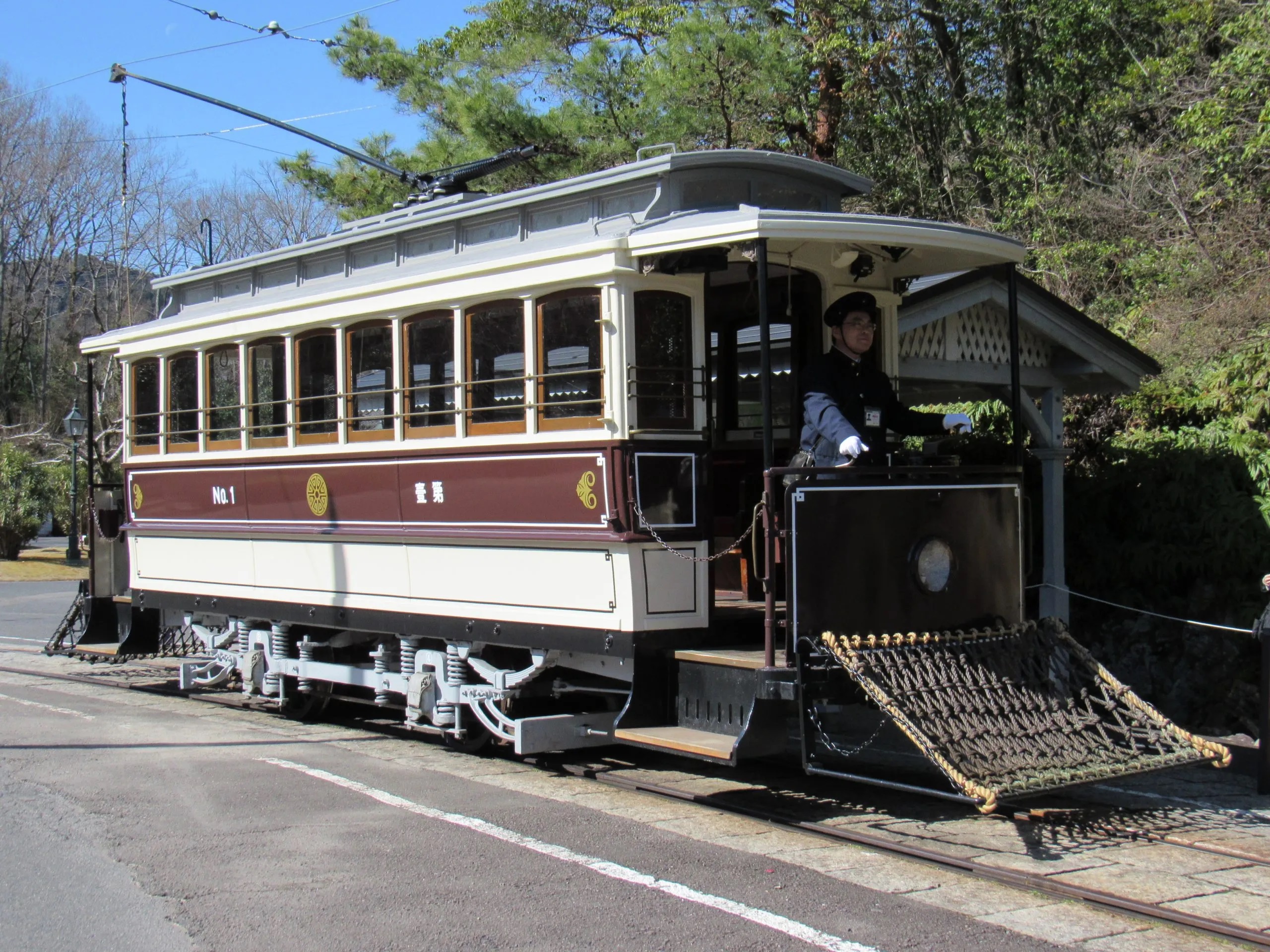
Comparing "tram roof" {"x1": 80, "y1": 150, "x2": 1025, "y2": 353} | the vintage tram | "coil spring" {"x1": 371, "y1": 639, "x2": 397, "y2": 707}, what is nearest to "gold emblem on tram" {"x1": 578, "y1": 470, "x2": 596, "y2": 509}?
the vintage tram

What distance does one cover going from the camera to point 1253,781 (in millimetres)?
7660

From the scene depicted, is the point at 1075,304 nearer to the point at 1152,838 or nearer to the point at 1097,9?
the point at 1097,9

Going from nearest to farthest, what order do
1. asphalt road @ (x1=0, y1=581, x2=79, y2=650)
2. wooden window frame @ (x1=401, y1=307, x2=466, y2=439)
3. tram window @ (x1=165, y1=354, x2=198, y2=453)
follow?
wooden window frame @ (x1=401, y1=307, x2=466, y2=439) < tram window @ (x1=165, y1=354, x2=198, y2=453) < asphalt road @ (x1=0, y1=581, x2=79, y2=650)

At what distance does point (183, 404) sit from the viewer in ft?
34.4

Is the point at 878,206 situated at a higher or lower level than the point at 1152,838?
higher

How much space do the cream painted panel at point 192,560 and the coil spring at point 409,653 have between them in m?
1.85

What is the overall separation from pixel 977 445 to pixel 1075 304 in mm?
8007

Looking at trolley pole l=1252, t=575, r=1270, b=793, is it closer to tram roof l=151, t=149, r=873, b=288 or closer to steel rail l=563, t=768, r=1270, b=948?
steel rail l=563, t=768, r=1270, b=948

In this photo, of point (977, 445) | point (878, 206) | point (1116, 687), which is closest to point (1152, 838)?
point (1116, 687)

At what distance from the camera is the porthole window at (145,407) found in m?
10.8

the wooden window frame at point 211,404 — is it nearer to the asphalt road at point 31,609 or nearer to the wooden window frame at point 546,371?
the wooden window frame at point 546,371

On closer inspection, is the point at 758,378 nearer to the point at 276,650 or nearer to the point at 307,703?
the point at 276,650

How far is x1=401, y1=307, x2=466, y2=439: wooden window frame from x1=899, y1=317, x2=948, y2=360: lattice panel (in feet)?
10.4

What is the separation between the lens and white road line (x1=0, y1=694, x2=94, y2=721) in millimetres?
10195
